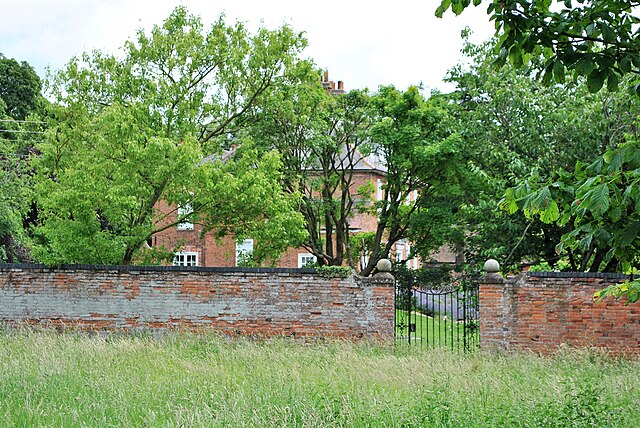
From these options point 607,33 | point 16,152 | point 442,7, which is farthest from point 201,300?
point 16,152

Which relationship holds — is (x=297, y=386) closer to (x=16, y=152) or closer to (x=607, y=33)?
(x=607, y=33)

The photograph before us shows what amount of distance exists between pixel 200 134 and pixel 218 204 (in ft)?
17.8

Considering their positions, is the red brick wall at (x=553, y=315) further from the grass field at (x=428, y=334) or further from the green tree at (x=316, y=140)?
the green tree at (x=316, y=140)

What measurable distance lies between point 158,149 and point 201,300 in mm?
3816

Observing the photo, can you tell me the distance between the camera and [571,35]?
505cm

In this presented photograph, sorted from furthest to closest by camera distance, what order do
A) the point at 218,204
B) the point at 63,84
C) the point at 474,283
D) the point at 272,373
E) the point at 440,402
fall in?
the point at 63,84 → the point at 218,204 → the point at 474,283 → the point at 272,373 → the point at 440,402

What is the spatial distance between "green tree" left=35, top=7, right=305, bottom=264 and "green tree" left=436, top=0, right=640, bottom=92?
43.3 feet

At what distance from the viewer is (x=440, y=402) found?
8805mm

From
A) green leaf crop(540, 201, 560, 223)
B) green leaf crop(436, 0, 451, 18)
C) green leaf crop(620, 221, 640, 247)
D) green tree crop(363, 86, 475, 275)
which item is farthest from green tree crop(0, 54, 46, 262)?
green leaf crop(620, 221, 640, 247)

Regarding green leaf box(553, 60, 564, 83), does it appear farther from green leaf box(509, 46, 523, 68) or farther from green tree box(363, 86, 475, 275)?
green tree box(363, 86, 475, 275)

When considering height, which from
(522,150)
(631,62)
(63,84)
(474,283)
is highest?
(63,84)

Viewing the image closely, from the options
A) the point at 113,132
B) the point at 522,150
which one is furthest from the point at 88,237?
the point at 522,150

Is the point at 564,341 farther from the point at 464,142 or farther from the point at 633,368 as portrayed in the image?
the point at 464,142

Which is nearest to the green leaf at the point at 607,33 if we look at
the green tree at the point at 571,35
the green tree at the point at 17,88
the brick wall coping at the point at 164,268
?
the green tree at the point at 571,35
